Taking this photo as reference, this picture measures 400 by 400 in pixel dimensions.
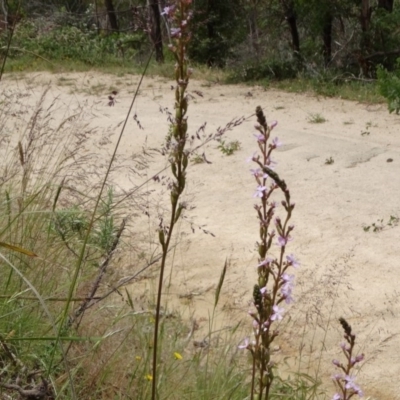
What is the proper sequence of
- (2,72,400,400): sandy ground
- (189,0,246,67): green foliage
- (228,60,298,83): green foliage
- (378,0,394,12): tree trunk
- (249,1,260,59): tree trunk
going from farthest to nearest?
1. (249,1,260,59): tree trunk
2. (189,0,246,67): green foliage
3. (378,0,394,12): tree trunk
4. (228,60,298,83): green foliage
5. (2,72,400,400): sandy ground

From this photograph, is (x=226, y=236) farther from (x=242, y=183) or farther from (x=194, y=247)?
(x=242, y=183)

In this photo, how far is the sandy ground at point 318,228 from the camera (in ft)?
11.9

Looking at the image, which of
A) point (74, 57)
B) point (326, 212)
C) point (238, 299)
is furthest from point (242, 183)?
point (74, 57)

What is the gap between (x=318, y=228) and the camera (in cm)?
493

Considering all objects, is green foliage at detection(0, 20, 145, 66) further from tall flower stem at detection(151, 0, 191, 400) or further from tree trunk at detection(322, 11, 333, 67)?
tall flower stem at detection(151, 0, 191, 400)

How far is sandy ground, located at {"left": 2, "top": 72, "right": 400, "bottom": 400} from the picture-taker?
3629mm

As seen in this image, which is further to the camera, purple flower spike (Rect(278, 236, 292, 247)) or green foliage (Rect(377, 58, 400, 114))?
green foliage (Rect(377, 58, 400, 114))

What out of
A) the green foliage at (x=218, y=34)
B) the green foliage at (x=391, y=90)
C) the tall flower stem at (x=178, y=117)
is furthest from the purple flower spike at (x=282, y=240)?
the green foliage at (x=218, y=34)

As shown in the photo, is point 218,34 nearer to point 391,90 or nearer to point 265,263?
point 391,90

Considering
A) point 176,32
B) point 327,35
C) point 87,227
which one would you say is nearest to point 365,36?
point 327,35

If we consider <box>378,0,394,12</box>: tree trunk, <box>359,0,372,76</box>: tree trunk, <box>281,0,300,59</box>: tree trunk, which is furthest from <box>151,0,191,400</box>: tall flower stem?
<box>281,0,300,59</box>: tree trunk

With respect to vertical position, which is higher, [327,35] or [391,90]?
[327,35]

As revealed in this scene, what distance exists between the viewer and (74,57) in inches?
587

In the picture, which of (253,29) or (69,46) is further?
(253,29)
